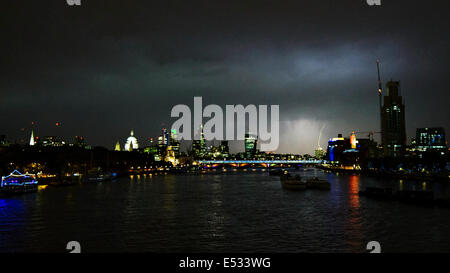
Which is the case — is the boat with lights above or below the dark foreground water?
above

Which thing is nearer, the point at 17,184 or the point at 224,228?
the point at 224,228

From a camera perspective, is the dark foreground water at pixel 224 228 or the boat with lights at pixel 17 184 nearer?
the dark foreground water at pixel 224 228

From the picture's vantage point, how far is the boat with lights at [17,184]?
57406 millimetres

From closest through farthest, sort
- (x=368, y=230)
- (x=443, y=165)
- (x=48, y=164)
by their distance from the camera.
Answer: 1. (x=368, y=230)
2. (x=48, y=164)
3. (x=443, y=165)

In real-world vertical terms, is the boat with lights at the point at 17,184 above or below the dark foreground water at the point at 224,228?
above

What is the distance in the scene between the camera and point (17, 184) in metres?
59.8

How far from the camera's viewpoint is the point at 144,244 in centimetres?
2302

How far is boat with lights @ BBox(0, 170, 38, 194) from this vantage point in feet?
188

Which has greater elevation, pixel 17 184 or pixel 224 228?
pixel 17 184

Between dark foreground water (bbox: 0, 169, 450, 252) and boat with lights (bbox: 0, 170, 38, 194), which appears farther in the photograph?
boat with lights (bbox: 0, 170, 38, 194)
